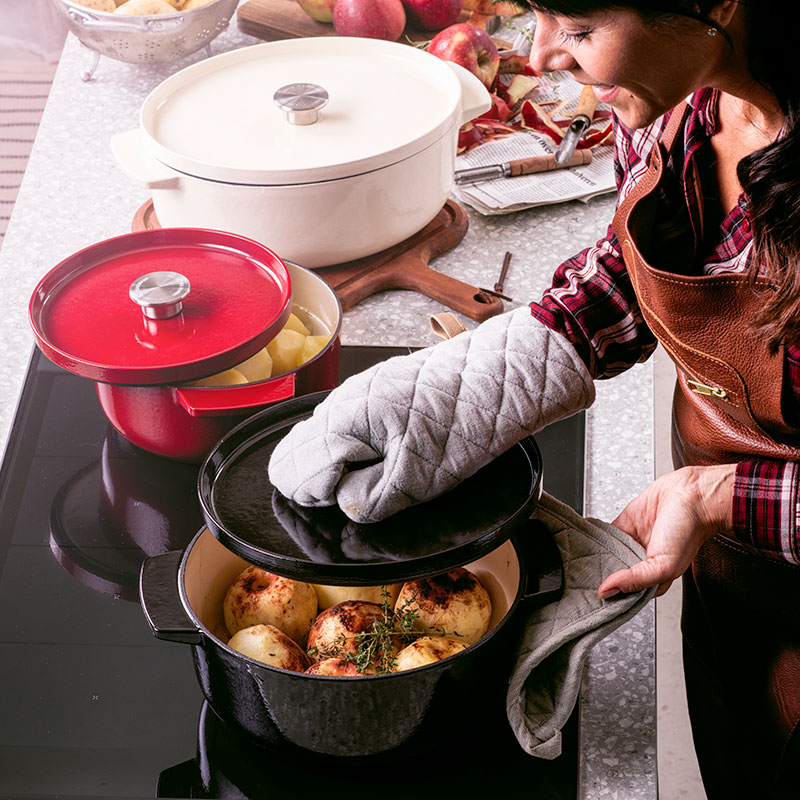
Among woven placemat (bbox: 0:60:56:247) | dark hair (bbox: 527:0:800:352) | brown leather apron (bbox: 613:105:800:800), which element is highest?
dark hair (bbox: 527:0:800:352)

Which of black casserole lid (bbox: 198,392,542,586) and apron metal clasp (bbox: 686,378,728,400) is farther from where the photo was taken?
apron metal clasp (bbox: 686,378,728,400)

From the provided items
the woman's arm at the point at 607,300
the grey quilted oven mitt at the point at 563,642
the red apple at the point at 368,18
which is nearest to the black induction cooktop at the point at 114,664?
the grey quilted oven mitt at the point at 563,642

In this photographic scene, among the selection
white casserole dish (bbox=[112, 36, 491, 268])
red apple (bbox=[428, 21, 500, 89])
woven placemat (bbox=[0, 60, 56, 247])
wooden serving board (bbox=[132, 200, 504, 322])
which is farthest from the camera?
woven placemat (bbox=[0, 60, 56, 247])

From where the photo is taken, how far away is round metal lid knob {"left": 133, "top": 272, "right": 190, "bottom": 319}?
0.95 meters

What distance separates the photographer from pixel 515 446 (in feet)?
2.69

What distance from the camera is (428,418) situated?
2.60 ft

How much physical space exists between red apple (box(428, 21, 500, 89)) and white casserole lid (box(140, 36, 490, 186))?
232 millimetres

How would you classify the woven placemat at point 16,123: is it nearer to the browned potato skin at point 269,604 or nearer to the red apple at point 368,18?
the red apple at point 368,18

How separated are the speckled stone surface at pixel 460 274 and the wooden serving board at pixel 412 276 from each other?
0.06ft

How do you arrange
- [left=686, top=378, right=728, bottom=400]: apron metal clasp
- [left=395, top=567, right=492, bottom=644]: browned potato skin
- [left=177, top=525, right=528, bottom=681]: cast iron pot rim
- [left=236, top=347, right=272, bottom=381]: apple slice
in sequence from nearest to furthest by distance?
[left=177, top=525, right=528, bottom=681]: cast iron pot rim → [left=395, top=567, right=492, bottom=644]: browned potato skin → [left=686, top=378, right=728, bottom=400]: apron metal clasp → [left=236, top=347, right=272, bottom=381]: apple slice

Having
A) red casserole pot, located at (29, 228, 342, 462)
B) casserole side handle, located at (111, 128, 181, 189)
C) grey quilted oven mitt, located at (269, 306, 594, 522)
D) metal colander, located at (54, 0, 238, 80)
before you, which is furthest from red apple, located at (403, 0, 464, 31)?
grey quilted oven mitt, located at (269, 306, 594, 522)

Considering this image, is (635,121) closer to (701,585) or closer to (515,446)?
(515,446)

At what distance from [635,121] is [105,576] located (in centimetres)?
61

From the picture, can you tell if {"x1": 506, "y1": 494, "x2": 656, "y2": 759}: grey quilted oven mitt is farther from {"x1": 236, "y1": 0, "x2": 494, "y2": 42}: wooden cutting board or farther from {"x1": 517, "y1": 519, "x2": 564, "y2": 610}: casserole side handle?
{"x1": 236, "y1": 0, "x2": 494, "y2": 42}: wooden cutting board
